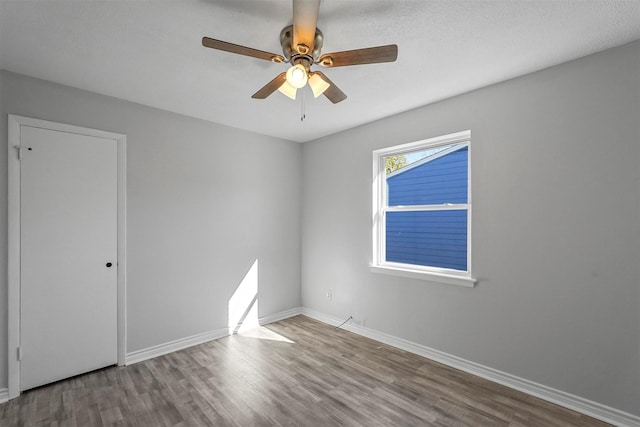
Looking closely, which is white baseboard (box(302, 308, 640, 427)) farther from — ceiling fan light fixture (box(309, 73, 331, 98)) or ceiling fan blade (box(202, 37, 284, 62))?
ceiling fan blade (box(202, 37, 284, 62))

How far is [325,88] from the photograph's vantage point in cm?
187

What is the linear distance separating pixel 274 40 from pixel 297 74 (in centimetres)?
50

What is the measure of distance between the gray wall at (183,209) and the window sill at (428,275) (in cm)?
153

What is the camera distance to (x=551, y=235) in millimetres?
2264

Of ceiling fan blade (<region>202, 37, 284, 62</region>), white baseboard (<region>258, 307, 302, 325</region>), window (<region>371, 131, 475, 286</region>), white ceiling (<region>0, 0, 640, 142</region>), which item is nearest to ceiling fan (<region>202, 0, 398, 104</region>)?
ceiling fan blade (<region>202, 37, 284, 62</region>)

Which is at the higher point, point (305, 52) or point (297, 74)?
point (305, 52)

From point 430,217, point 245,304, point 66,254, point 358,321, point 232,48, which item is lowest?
point 358,321

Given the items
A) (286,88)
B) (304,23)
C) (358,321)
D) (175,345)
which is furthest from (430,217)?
(175,345)

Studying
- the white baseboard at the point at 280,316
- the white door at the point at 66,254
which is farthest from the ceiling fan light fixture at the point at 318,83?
the white baseboard at the point at 280,316

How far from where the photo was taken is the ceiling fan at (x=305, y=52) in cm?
146

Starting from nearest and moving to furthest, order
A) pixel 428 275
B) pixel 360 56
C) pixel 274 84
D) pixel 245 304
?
1. pixel 360 56
2. pixel 274 84
3. pixel 428 275
4. pixel 245 304

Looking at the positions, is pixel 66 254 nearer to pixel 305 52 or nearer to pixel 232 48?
pixel 232 48

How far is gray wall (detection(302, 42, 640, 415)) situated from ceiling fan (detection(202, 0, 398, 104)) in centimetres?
123

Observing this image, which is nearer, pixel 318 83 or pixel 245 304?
pixel 318 83
